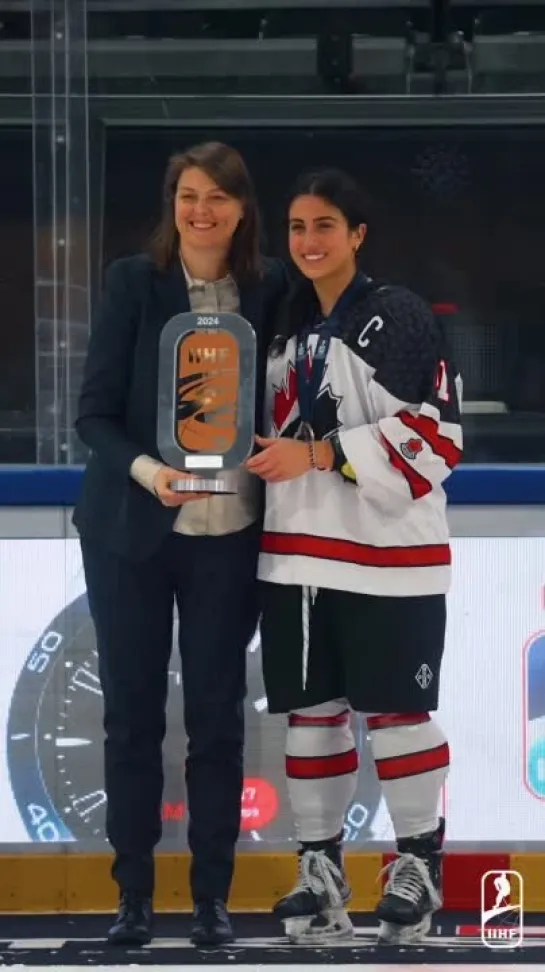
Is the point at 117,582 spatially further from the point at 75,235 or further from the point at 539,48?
the point at 539,48

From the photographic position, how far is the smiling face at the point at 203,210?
8.12 feet

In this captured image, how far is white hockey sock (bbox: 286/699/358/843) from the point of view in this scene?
101 inches

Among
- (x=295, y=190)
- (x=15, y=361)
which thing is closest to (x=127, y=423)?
(x=295, y=190)

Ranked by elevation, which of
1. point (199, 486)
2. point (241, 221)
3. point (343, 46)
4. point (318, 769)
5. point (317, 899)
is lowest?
point (317, 899)

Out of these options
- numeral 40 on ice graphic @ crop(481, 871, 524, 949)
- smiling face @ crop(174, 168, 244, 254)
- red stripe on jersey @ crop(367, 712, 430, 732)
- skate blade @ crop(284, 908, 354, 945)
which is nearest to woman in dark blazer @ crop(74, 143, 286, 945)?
smiling face @ crop(174, 168, 244, 254)

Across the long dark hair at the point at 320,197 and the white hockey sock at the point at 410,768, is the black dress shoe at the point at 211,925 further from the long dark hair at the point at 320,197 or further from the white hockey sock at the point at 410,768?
the long dark hair at the point at 320,197

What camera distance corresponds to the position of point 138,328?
253cm

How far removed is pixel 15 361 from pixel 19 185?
1.40 ft

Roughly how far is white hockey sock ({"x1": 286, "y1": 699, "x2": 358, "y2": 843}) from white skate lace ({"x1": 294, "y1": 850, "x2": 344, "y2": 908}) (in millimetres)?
30

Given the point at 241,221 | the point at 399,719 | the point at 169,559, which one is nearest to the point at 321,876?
the point at 399,719

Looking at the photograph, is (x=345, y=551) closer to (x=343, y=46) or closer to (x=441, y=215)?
(x=343, y=46)

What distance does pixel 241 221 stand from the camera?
8.30 feet

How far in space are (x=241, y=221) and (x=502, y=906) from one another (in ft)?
4.18

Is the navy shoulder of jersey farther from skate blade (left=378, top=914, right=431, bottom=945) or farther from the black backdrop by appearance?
the black backdrop
